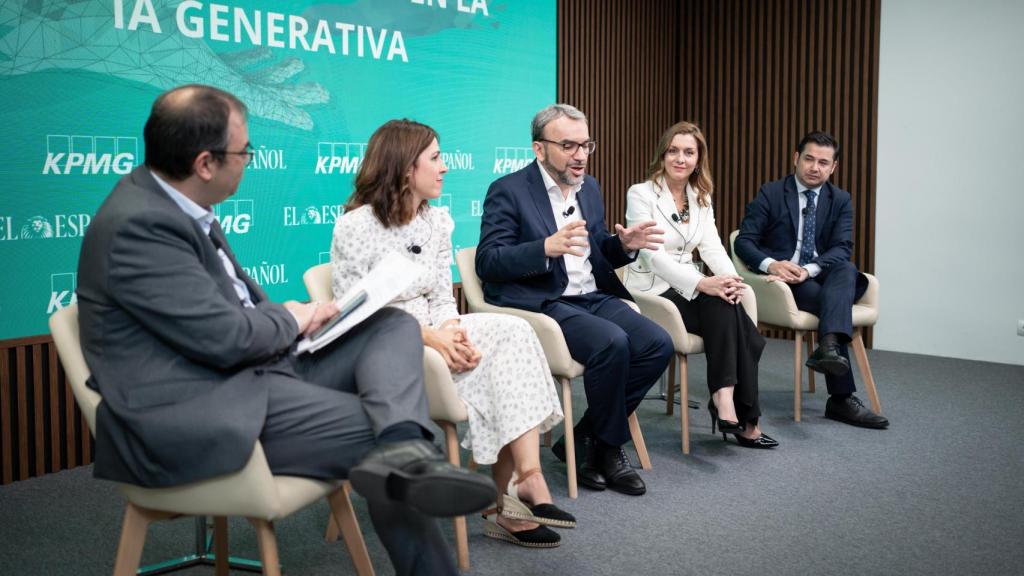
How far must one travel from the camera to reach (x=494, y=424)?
3146mm

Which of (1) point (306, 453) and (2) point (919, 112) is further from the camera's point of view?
(2) point (919, 112)

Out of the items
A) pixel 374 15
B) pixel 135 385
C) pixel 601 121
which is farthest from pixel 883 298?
pixel 135 385

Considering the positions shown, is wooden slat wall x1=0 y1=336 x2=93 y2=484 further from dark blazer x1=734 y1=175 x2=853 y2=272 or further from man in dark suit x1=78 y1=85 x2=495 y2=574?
dark blazer x1=734 y1=175 x2=853 y2=272

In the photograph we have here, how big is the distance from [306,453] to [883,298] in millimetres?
5667

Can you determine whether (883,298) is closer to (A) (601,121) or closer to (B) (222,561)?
(A) (601,121)

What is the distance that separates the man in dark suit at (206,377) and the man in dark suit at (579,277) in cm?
144

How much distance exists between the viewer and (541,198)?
3.92 metres

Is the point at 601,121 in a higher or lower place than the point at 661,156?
higher

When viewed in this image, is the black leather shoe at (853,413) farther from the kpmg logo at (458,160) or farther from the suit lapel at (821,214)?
the kpmg logo at (458,160)

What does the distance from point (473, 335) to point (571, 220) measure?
95 cm

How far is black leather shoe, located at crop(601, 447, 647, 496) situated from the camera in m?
3.70

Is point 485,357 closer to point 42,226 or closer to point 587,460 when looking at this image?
point 587,460

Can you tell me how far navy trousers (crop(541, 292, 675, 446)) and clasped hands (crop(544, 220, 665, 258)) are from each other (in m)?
0.29

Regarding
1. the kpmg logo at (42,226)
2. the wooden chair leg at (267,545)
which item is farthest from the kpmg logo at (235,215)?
the wooden chair leg at (267,545)
